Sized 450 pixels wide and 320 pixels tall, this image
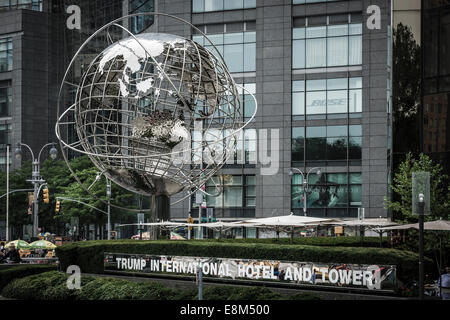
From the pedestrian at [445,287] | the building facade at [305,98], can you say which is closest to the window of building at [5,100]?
the building facade at [305,98]

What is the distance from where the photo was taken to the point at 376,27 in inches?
2207

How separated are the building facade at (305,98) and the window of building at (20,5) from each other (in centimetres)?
4069

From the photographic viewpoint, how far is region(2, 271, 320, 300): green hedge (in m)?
16.2

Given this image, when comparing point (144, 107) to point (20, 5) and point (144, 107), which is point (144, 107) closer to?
point (144, 107)

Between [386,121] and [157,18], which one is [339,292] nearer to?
[386,121]

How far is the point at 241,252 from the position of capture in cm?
2125

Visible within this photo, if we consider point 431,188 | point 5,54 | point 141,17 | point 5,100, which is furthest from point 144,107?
point 5,54

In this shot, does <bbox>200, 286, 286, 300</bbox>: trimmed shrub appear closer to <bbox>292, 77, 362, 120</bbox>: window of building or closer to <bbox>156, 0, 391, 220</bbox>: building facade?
<bbox>156, 0, 391, 220</bbox>: building facade

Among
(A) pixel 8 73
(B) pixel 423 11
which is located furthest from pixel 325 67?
(A) pixel 8 73

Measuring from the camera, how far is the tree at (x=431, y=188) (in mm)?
25547

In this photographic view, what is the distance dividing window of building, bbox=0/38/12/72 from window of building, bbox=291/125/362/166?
48.5 metres

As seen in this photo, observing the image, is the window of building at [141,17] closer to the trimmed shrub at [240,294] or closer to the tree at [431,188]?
the tree at [431,188]

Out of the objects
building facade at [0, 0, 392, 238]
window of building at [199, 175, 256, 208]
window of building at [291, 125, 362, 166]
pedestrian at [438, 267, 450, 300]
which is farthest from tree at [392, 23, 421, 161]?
window of building at [199, 175, 256, 208]

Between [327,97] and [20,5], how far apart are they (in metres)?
57.6
